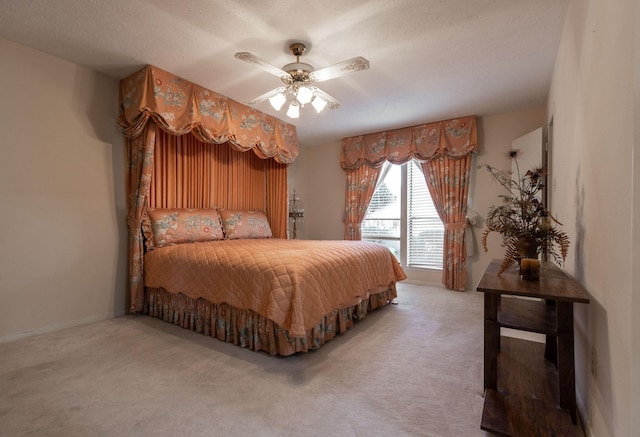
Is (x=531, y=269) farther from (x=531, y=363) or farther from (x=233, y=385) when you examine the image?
(x=233, y=385)

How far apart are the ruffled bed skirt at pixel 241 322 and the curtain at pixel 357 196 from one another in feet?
6.88

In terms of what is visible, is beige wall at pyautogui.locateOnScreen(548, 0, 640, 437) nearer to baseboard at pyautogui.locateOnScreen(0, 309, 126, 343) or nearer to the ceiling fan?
the ceiling fan

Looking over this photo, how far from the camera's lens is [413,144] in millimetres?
4441

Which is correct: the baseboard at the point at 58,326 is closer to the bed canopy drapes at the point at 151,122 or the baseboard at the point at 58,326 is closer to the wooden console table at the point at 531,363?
the bed canopy drapes at the point at 151,122

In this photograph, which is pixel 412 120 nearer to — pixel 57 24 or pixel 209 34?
pixel 209 34

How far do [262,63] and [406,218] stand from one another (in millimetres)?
3331

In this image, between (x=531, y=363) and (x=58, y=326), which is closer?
(x=531, y=363)

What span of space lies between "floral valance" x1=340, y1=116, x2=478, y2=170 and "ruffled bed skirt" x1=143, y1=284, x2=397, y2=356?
2530mm

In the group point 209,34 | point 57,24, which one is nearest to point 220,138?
point 209,34

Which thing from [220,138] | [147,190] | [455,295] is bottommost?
[455,295]

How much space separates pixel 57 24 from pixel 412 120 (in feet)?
12.9

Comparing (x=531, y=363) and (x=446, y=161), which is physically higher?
(x=446, y=161)

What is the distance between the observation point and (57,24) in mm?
2203

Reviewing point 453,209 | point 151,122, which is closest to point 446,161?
point 453,209
